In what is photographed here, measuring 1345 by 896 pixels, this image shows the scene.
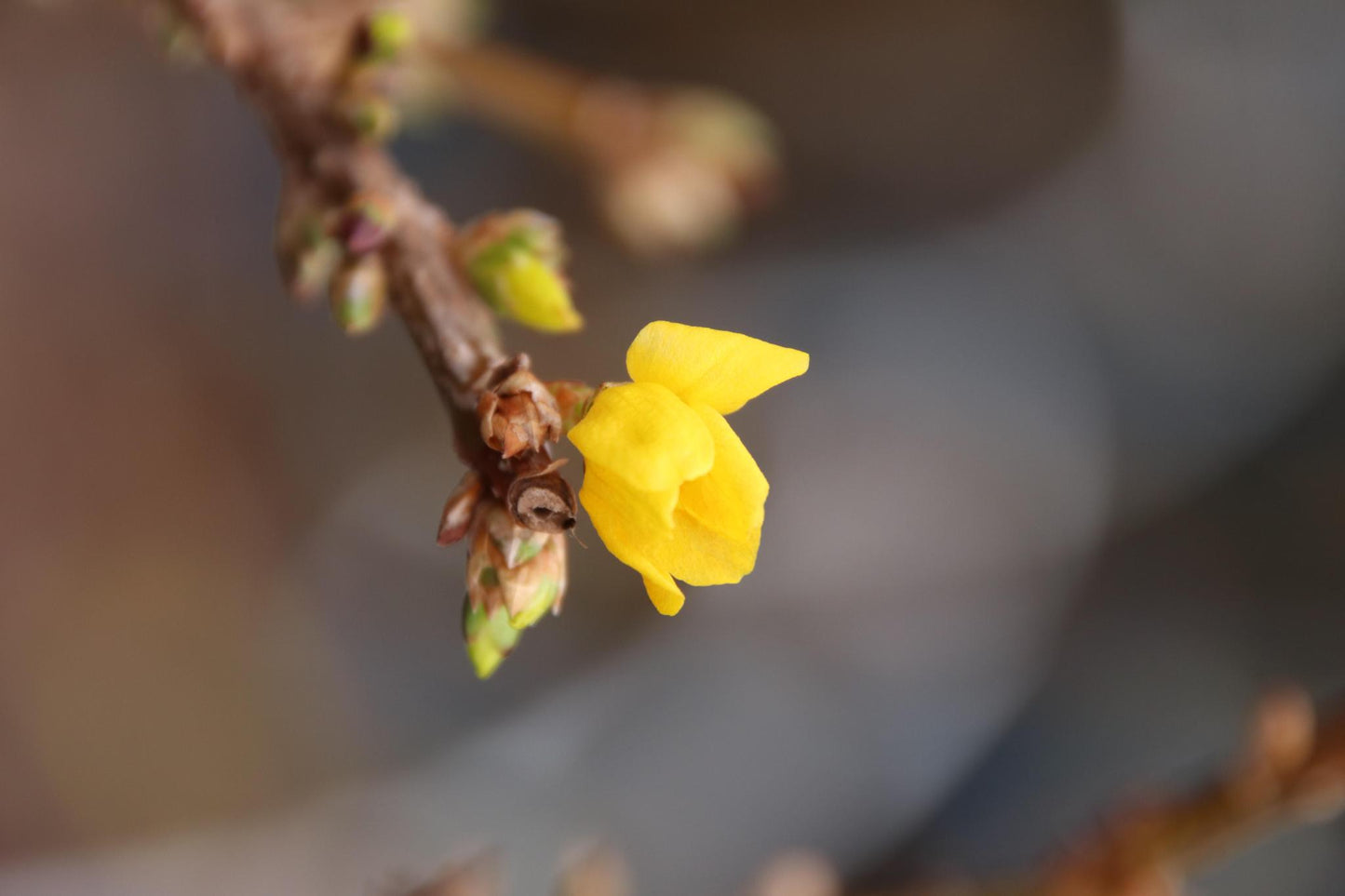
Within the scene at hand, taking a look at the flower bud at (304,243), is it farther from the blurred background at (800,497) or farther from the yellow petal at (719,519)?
the blurred background at (800,497)

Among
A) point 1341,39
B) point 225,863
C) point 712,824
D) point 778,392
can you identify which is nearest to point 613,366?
point 778,392

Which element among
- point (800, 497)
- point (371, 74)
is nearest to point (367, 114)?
point (371, 74)

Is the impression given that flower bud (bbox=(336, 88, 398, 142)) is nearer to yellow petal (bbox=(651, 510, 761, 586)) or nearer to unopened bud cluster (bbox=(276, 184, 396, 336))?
unopened bud cluster (bbox=(276, 184, 396, 336))

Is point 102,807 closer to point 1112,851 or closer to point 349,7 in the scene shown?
point 349,7

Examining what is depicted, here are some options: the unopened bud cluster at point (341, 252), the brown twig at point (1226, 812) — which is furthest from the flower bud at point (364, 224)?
the brown twig at point (1226, 812)

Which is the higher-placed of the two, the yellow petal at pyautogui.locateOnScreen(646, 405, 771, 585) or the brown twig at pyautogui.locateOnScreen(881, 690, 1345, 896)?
the yellow petal at pyautogui.locateOnScreen(646, 405, 771, 585)

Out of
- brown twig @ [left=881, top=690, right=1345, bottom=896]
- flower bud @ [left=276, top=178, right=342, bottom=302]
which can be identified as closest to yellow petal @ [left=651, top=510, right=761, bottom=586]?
flower bud @ [left=276, top=178, right=342, bottom=302]
